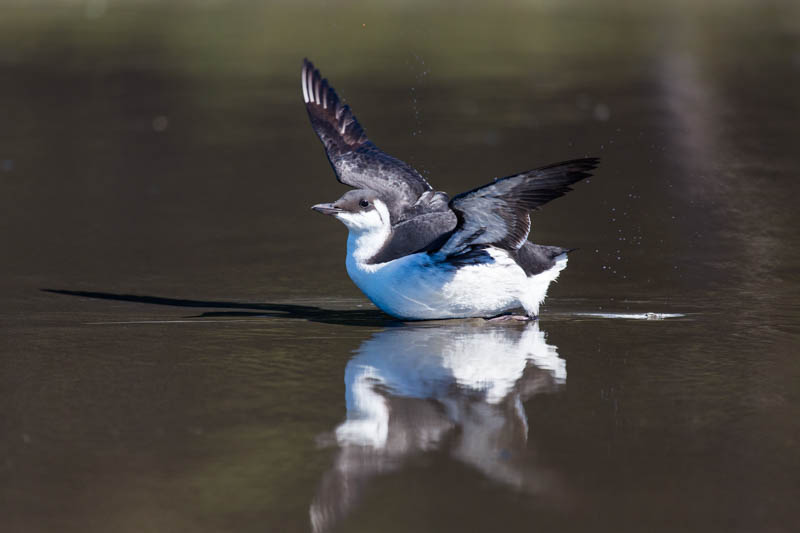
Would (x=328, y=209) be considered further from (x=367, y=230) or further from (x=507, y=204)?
(x=507, y=204)

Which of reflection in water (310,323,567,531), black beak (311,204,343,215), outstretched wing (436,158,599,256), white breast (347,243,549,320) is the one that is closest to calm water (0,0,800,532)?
reflection in water (310,323,567,531)

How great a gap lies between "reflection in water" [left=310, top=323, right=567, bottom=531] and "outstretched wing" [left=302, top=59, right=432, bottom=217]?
169 cm

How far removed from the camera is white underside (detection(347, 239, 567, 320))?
7414 mm

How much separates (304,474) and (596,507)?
1.15 metres

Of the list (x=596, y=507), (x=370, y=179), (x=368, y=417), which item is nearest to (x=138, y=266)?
(x=370, y=179)

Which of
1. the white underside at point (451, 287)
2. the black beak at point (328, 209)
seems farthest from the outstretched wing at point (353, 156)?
the white underside at point (451, 287)

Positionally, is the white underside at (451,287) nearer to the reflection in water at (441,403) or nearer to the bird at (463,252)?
the bird at (463,252)

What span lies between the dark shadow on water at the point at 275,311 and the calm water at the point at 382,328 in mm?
36

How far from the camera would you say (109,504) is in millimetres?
4484

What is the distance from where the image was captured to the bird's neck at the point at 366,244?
7.81m

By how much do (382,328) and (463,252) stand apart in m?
0.70

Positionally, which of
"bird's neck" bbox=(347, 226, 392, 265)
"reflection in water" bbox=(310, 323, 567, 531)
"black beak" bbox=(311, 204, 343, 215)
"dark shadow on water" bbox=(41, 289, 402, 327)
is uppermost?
"black beak" bbox=(311, 204, 343, 215)

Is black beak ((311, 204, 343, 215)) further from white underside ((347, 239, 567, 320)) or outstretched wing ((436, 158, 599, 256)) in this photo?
outstretched wing ((436, 158, 599, 256))

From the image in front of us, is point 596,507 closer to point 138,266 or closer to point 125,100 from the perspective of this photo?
point 138,266
